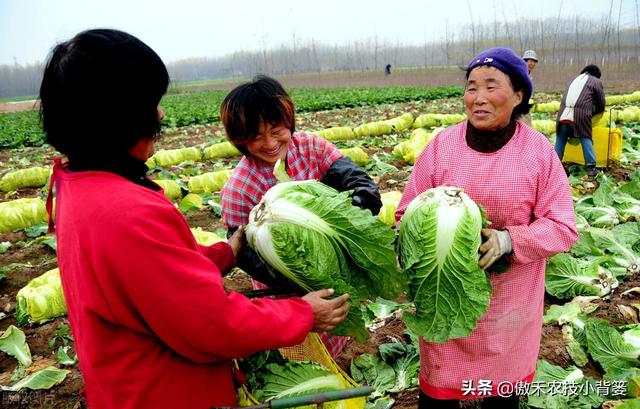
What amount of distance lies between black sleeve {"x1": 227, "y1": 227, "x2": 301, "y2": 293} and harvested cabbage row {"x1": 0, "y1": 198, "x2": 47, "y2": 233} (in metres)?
6.69

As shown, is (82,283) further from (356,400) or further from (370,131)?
(370,131)

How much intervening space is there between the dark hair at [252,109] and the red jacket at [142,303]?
38.0 inches

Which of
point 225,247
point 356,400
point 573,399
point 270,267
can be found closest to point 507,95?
point 270,267

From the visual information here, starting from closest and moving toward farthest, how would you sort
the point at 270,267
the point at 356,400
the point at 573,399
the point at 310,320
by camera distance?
1. the point at 310,320
2. the point at 270,267
3. the point at 356,400
4. the point at 573,399

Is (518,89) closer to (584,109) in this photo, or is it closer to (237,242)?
(237,242)

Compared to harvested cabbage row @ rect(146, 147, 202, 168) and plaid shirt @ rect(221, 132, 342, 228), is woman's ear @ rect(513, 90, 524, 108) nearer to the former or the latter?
plaid shirt @ rect(221, 132, 342, 228)

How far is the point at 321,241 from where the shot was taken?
2.06 metres

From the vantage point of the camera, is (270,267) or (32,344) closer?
(270,267)

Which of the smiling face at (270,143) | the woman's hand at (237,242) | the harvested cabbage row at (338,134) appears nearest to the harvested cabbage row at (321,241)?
the woman's hand at (237,242)

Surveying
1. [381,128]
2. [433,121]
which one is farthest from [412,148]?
[433,121]

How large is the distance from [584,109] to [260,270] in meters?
8.17

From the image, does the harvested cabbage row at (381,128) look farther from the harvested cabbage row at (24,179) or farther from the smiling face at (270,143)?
the smiling face at (270,143)

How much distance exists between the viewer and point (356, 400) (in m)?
2.44

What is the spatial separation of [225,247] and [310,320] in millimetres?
687
